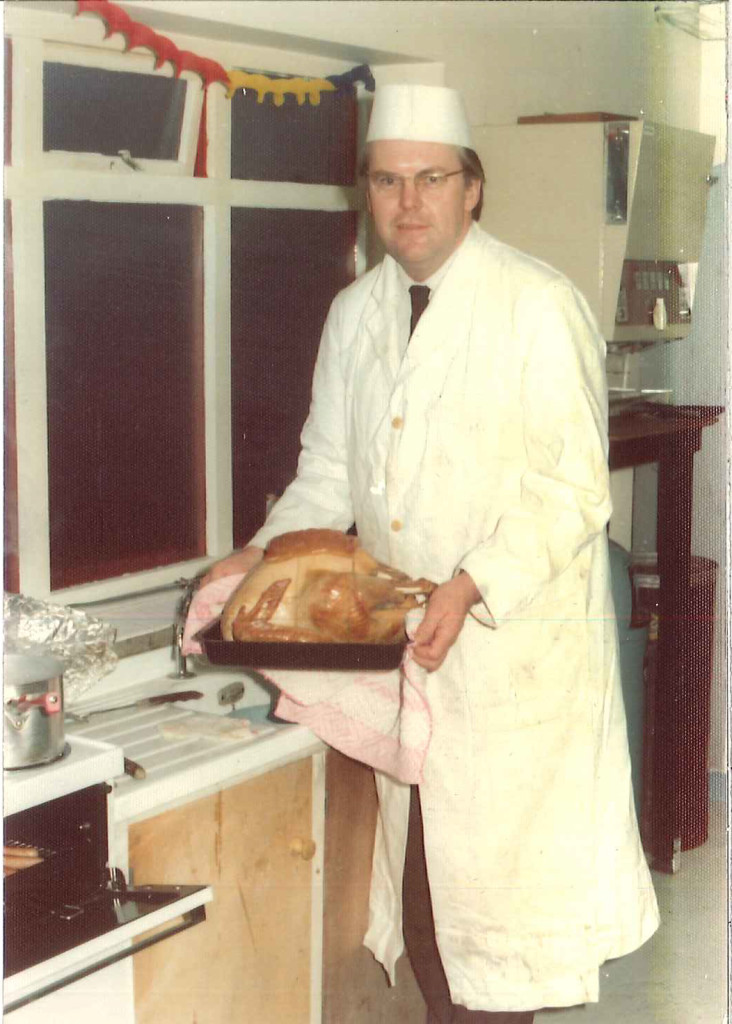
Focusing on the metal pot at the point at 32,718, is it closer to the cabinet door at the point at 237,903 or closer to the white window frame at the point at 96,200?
the cabinet door at the point at 237,903

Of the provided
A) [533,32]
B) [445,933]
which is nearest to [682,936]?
[445,933]

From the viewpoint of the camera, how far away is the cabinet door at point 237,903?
5.21 ft

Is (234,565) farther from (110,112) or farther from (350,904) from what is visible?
(110,112)

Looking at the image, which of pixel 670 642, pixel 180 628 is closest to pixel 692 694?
pixel 670 642

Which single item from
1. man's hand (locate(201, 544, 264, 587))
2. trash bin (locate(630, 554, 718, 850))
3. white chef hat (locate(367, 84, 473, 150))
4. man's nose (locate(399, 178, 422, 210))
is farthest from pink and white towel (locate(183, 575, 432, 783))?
trash bin (locate(630, 554, 718, 850))

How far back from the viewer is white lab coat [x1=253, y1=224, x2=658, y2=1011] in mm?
1664

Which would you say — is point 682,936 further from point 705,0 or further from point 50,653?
point 705,0

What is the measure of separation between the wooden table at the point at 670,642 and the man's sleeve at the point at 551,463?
3.93 feet

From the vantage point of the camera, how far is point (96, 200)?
1.79 metres

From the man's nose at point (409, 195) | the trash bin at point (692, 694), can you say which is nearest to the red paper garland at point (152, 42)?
the man's nose at point (409, 195)

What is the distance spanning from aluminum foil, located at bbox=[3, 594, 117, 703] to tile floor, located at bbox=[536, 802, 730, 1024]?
1.31m

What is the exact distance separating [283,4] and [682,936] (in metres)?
2.15

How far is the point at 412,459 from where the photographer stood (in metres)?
1.72

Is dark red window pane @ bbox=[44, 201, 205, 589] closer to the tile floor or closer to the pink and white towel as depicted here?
the pink and white towel
